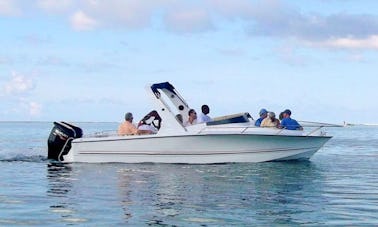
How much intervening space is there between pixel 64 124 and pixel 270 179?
8771 mm

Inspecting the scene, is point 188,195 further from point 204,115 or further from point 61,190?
point 204,115

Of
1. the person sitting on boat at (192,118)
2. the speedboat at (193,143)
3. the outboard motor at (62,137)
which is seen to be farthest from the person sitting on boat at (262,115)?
the outboard motor at (62,137)

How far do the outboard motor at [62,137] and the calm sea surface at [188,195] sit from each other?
65cm

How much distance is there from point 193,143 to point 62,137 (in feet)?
16.0

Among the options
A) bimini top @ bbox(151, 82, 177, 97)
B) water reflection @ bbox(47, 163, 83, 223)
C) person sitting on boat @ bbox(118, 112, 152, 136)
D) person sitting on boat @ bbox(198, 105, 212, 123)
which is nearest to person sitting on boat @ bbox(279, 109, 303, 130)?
person sitting on boat @ bbox(198, 105, 212, 123)

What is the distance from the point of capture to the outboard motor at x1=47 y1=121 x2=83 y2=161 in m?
24.0

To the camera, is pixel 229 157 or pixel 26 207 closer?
pixel 26 207

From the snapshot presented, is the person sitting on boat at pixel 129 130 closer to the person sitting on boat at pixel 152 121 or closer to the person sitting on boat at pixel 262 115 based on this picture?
the person sitting on boat at pixel 152 121

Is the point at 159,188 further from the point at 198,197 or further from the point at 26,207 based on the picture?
the point at 26,207

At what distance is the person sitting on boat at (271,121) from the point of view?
2316 cm

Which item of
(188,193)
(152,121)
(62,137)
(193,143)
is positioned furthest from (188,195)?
(62,137)

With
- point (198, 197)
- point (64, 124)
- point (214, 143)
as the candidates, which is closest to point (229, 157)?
point (214, 143)

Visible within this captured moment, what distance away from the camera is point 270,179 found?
18891 mm

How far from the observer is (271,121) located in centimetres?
2323
